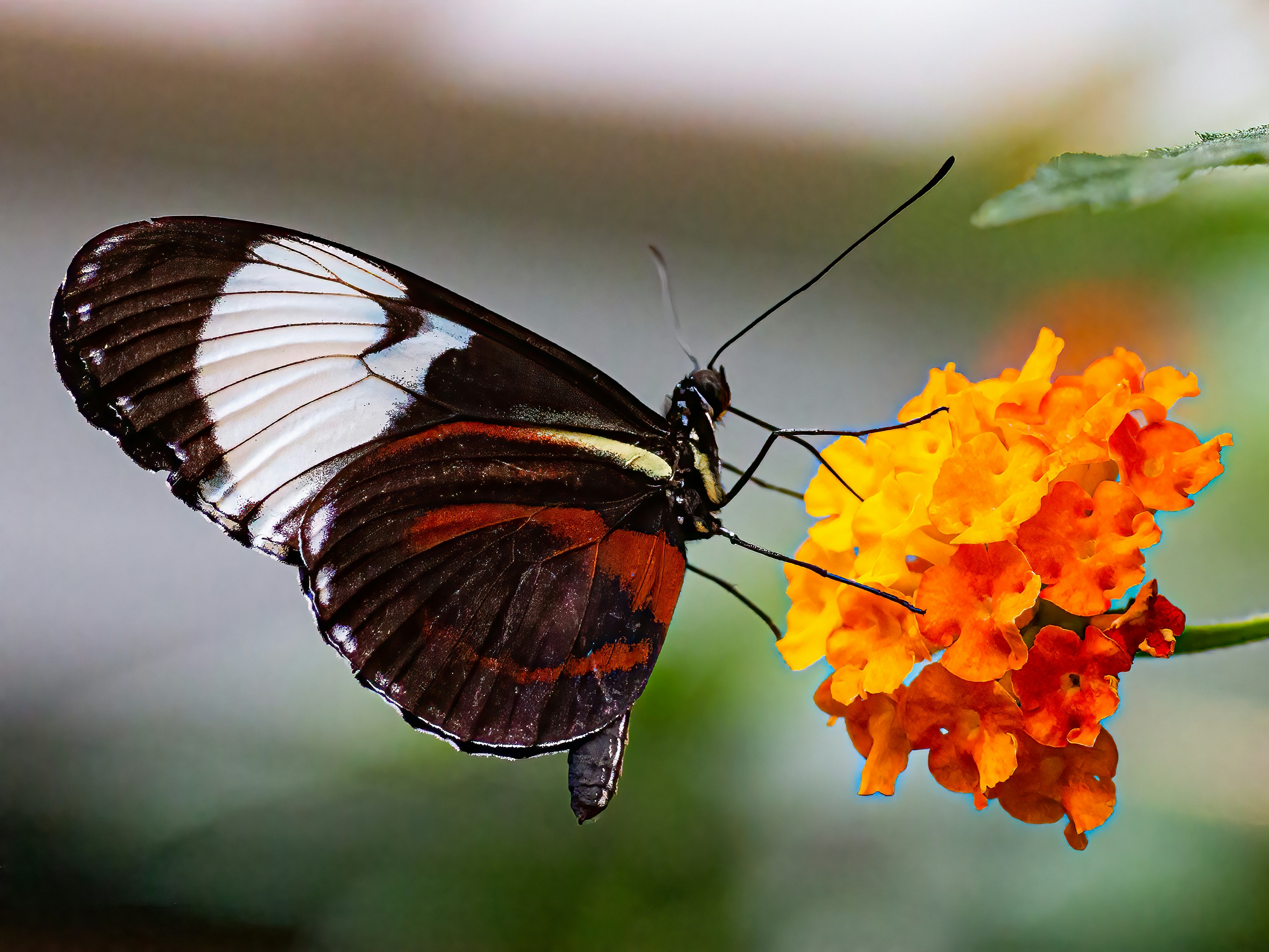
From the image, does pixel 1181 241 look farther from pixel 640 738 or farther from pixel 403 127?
pixel 403 127

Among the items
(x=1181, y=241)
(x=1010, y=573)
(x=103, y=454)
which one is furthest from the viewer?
(x=103, y=454)

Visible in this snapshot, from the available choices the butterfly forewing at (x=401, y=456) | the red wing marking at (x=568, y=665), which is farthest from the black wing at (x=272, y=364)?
the red wing marking at (x=568, y=665)

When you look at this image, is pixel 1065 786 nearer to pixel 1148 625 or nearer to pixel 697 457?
pixel 1148 625

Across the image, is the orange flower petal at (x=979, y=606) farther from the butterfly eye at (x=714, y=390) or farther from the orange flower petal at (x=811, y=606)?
the butterfly eye at (x=714, y=390)

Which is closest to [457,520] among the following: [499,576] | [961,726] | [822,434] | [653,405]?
[499,576]

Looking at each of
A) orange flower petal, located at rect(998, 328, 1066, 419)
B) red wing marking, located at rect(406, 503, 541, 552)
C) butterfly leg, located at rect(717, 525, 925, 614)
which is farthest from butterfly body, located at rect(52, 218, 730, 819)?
orange flower petal, located at rect(998, 328, 1066, 419)

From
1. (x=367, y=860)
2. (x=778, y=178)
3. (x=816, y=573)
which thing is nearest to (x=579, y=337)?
(x=778, y=178)
